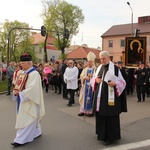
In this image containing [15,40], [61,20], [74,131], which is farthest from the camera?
[15,40]

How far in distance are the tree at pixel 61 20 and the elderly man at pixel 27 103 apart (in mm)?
45382

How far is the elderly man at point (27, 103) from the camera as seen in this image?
566 centimetres

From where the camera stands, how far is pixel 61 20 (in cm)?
5184

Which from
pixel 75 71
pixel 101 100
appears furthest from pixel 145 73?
pixel 101 100

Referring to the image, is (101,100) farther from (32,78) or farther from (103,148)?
(32,78)

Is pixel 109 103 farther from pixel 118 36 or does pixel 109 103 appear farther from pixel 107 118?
pixel 118 36

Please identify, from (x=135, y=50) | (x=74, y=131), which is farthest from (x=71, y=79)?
(x=74, y=131)

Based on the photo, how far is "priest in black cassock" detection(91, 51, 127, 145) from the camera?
224 inches

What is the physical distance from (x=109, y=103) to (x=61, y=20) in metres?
47.6

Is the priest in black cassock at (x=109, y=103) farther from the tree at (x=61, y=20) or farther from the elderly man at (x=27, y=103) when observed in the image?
the tree at (x=61, y=20)

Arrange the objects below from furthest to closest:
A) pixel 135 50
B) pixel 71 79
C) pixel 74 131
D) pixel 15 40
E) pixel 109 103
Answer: pixel 15 40 → pixel 71 79 → pixel 135 50 → pixel 74 131 → pixel 109 103

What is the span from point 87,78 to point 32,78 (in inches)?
115

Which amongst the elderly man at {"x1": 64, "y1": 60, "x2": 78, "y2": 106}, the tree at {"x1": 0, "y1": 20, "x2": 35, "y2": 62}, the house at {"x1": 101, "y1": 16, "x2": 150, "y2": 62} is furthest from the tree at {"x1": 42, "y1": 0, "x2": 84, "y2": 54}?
the elderly man at {"x1": 64, "y1": 60, "x2": 78, "y2": 106}

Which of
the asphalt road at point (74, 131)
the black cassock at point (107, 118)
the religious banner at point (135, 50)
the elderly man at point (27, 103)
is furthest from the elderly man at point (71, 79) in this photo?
the black cassock at point (107, 118)
